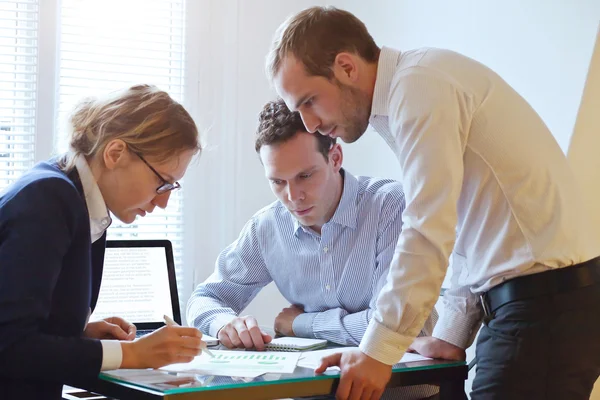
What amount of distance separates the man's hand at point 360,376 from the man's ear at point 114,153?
1.93 ft

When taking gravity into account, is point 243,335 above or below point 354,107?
below

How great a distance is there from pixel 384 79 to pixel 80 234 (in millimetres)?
707

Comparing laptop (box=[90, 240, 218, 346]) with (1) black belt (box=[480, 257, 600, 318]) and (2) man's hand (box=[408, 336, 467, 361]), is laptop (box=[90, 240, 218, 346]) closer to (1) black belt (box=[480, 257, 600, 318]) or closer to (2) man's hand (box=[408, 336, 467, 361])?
(2) man's hand (box=[408, 336, 467, 361])

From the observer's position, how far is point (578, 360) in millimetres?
1527

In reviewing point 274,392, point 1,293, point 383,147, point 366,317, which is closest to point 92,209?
point 1,293

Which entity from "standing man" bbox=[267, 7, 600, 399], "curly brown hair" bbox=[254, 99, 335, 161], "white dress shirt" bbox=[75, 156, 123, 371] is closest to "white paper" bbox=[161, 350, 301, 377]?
"standing man" bbox=[267, 7, 600, 399]

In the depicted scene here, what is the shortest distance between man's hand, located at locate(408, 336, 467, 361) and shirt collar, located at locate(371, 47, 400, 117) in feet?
1.70

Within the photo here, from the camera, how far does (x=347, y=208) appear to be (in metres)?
2.27

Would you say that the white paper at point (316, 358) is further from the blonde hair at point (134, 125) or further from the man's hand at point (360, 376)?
the blonde hair at point (134, 125)

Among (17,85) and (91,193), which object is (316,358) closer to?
(91,193)

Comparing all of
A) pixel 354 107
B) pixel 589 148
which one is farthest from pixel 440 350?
pixel 589 148

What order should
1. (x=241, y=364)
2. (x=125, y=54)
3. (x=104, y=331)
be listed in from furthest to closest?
A: (x=125, y=54) < (x=104, y=331) < (x=241, y=364)

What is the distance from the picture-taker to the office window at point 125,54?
3.25m

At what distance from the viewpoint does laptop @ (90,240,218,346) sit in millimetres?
2590
